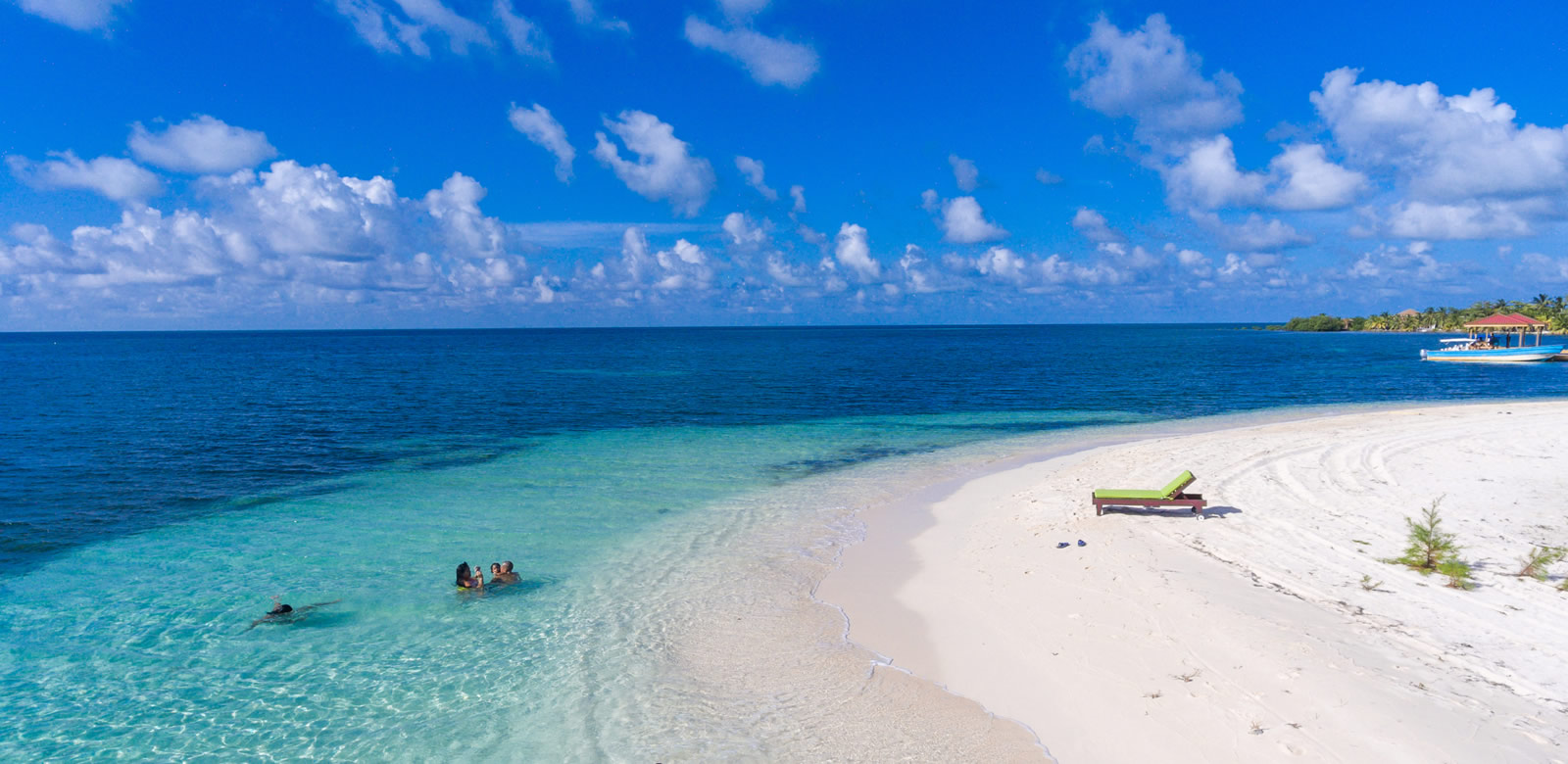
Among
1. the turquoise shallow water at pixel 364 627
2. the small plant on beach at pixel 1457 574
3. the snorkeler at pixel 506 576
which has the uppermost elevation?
the small plant on beach at pixel 1457 574

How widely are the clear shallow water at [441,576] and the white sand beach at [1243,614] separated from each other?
178 centimetres

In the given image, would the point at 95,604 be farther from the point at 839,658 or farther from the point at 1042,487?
the point at 1042,487

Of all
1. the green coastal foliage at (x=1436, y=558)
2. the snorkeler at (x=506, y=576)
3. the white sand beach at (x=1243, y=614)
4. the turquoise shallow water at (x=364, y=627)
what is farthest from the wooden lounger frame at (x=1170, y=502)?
the snorkeler at (x=506, y=576)

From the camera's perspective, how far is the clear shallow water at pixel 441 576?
10.7m

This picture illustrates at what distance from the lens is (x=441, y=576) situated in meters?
16.6

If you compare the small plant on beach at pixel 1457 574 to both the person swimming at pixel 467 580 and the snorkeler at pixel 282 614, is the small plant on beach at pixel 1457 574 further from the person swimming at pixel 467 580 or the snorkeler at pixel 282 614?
the snorkeler at pixel 282 614

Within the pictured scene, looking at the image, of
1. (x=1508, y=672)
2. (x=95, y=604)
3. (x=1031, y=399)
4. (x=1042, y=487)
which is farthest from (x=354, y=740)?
(x=1031, y=399)

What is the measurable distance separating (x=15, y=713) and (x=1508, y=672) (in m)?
22.5

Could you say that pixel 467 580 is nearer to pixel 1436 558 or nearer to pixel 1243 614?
pixel 1243 614

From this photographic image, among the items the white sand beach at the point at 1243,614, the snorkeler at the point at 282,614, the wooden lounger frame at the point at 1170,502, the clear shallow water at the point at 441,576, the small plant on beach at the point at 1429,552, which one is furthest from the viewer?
the wooden lounger frame at the point at 1170,502

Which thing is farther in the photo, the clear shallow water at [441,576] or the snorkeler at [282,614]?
the snorkeler at [282,614]

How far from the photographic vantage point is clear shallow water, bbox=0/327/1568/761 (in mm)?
10664

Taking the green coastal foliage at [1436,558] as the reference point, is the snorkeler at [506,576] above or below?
below

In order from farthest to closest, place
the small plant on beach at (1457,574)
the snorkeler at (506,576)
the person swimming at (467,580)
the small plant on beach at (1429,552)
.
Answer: the snorkeler at (506,576) → the person swimming at (467,580) → the small plant on beach at (1429,552) → the small plant on beach at (1457,574)
